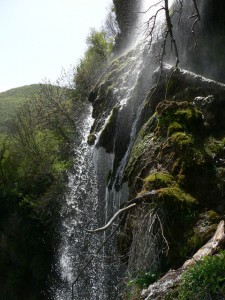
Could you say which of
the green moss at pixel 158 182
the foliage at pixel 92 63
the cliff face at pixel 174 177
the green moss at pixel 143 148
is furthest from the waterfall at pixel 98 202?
the foliage at pixel 92 63

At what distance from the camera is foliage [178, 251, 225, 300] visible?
3643 mm

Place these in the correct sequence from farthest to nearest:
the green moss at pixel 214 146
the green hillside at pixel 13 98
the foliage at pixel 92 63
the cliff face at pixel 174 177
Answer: the green hillside at pixel 13 98
the foliage at pixel 92 63
the green moss at pixel 214 146
the cliff face at pixel 174 177

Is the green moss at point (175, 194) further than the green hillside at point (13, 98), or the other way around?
the green hillside at point (13, 98)

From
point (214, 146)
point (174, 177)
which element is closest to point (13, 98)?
point (214, 146)

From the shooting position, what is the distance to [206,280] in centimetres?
367

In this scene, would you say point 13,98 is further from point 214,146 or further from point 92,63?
point 214,146

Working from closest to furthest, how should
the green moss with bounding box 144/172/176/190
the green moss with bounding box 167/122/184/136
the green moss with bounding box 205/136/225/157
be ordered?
the green moss with bounding box 144/172/176/190 → the green moss with bounding box 205/136/225/157 → the green moss with bounding box 167/122/184/136

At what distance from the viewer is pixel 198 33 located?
13461 millimetres

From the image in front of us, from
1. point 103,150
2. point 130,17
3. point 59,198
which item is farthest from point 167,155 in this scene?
point 130,17

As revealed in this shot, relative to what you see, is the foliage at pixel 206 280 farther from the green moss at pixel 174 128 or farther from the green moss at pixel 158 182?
the green moss at pixel 174 128

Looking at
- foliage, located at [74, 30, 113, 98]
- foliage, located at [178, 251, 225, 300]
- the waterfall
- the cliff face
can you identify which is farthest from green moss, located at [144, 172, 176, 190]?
foliage, located at [74, 30, 113, 98]

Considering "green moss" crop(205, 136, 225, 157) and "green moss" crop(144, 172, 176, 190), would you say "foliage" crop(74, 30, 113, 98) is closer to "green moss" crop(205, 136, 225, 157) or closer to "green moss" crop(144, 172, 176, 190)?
"green moss" crop(205, 136, 225, 157)

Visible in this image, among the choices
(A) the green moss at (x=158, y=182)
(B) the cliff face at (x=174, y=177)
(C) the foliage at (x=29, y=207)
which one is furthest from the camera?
(C) the foliage at (x=29, y=207)

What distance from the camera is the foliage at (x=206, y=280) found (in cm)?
364
